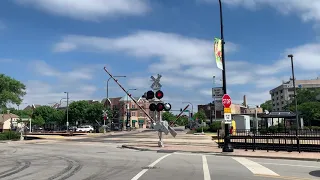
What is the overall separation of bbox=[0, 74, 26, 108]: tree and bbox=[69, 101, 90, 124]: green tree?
29.4m

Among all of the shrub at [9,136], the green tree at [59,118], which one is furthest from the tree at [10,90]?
the green tree at [59,118]

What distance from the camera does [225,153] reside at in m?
19.9

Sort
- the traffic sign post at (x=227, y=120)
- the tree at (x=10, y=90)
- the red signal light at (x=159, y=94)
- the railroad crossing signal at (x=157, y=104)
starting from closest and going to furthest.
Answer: the traffic sign post at (x=227, y=120)
the railroad crossing signal at (x=157, y=104)
the red signal light at (x=159, y=94)
the tree at (x=10, y=90)

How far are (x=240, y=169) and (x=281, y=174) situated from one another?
1.61 metres

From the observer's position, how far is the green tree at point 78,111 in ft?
368

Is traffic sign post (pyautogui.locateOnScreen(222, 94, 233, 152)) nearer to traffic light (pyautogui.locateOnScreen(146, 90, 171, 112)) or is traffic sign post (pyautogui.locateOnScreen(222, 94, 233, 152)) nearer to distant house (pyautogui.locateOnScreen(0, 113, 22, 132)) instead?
traffic light (pyautogui.locateOnScreen(146, 90, 171, 112))

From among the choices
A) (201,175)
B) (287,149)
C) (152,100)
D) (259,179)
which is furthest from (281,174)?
(152,100)

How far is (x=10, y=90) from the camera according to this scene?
8081 centimetres

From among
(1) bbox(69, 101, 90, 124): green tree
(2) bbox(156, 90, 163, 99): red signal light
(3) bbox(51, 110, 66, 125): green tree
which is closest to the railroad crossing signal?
(2) bbox(156, 90, 163, 99): red signal light

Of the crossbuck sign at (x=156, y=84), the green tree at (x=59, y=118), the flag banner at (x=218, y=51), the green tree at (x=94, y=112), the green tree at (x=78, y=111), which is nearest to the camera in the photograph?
the flag banner at (x=218, y=51)

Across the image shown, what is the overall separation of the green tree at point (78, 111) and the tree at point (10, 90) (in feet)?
96.4

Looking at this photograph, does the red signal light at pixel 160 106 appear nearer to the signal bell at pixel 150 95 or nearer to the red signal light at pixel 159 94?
the red signal light at pixel 159 94

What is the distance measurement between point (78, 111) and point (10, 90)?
110 ft

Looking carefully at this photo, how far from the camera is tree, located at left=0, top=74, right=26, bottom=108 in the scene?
2906 inches
